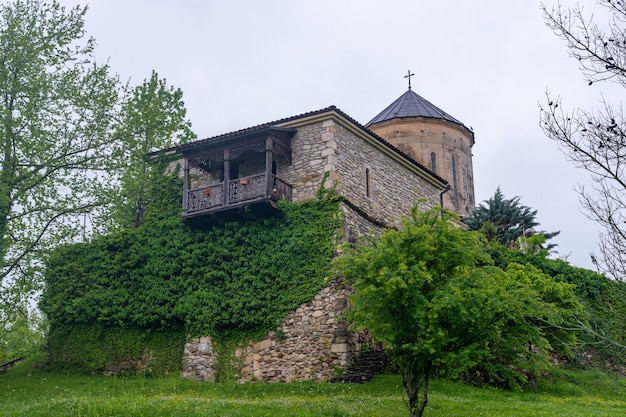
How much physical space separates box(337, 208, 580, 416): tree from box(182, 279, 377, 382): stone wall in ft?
13.5

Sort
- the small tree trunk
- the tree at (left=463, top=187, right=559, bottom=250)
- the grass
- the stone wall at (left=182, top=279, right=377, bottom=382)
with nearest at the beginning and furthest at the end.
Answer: the small tree trunk < the grass < the stone wall at (left=182, top=279, right=377, bottom=382) < the tree at (left=463, top=187, right=559, bottom=250)

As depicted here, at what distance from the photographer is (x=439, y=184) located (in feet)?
92.1

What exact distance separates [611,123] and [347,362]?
1251cm

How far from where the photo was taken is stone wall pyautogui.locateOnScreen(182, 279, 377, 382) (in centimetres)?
1931

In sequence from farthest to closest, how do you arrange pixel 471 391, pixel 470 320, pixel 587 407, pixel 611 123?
pixel 471 391 < pixel 587 407 < pixel 470 320 < pixel 611 123

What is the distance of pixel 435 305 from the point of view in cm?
1386

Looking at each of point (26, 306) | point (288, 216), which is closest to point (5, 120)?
point (26, 306)

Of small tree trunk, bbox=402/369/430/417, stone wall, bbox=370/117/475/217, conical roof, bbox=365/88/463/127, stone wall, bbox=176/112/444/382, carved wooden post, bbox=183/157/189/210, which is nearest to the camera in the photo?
small tree trunk, bbox=402/369/430/417

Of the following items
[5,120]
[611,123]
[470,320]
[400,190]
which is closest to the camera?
[611,123]

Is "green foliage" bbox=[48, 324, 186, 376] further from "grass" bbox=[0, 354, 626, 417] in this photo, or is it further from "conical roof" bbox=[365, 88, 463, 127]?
"conical roof" bbox=[365, 88, 463, 127]

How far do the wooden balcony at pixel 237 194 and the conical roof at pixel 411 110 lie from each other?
1507 centimetres

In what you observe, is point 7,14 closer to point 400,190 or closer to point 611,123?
point 400,190

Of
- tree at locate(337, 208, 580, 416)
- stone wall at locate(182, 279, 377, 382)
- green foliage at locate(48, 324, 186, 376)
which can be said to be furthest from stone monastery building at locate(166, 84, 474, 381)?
tree at locate(337, 208, 580, 416)

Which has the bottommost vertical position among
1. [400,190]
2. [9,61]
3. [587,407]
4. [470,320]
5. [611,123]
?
[587,407]
